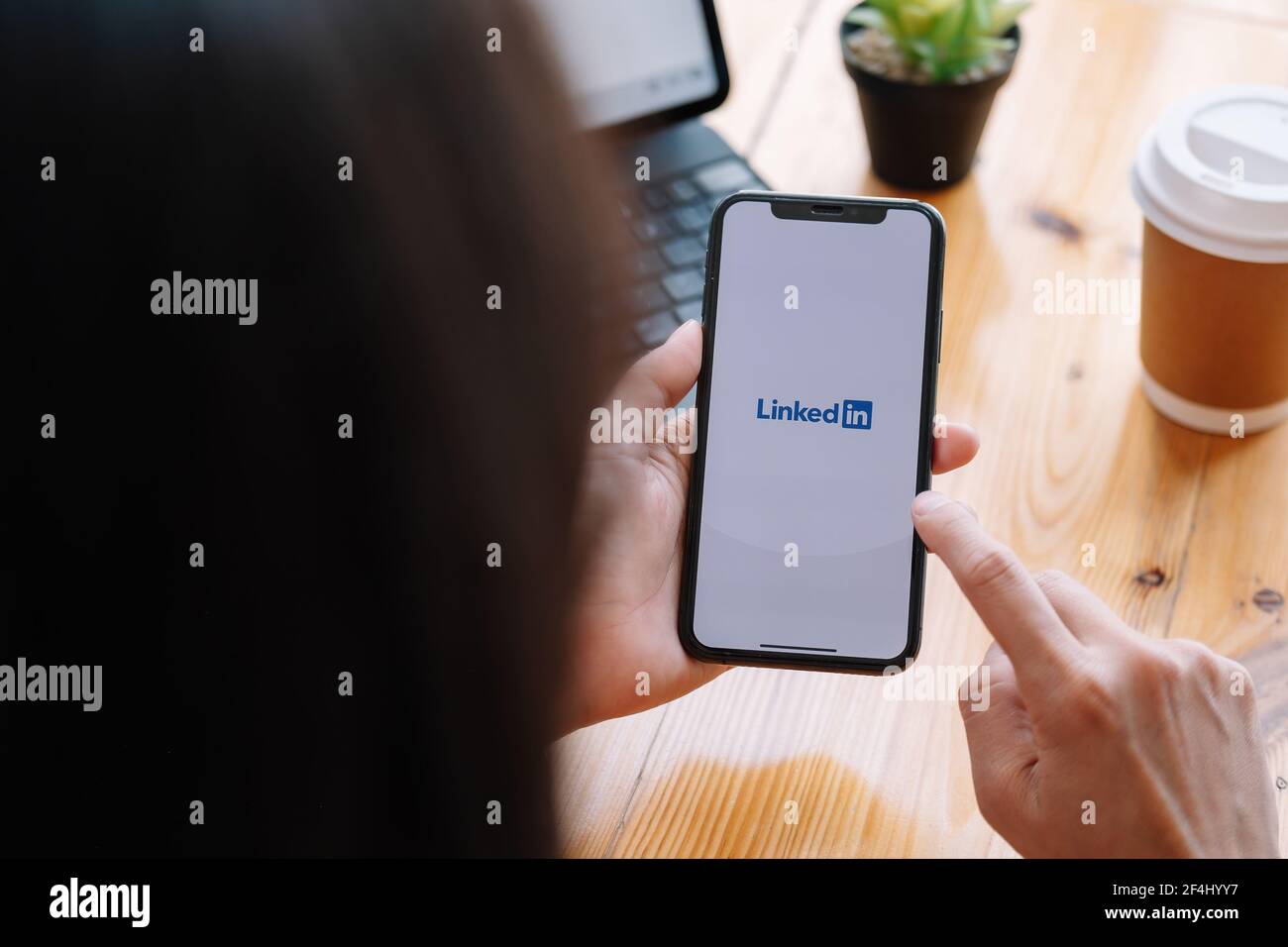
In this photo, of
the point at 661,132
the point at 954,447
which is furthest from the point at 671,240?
the point at 954,447

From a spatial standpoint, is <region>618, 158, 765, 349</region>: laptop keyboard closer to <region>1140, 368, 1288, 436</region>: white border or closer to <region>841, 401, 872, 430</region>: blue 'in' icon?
<region>841, 401, 872, 430</region>: blue 'in' icon

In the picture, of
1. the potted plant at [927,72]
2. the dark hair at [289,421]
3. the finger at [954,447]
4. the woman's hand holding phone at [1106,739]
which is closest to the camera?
the dark hair at [289,421]

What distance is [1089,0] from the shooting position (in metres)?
0.80

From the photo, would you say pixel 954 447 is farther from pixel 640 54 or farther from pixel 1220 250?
pixel 640 54

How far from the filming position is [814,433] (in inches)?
19.9

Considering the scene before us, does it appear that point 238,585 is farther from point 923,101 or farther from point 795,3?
point 795,3

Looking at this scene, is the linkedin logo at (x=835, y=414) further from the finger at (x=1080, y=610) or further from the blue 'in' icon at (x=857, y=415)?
the finger at (x=1080, y=610)

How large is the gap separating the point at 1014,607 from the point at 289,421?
32 centimetres

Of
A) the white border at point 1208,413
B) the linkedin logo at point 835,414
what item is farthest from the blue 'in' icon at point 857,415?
the white border at point 1208,413

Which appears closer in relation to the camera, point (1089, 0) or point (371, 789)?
point (371, 789)

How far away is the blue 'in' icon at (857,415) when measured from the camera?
50cm

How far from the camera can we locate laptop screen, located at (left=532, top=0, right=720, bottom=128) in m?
0.62

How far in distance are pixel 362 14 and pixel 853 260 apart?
338mm
